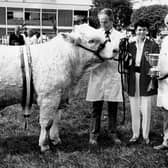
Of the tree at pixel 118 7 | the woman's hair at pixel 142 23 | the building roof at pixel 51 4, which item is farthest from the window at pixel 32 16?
the woman's hair at pixel 142 23

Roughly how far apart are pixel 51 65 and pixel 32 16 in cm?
6223

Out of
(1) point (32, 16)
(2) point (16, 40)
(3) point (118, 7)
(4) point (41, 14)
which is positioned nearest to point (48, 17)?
(4) point (41, 14)

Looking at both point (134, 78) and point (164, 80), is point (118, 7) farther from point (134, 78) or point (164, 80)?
point (164, 80)

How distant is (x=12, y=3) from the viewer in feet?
217

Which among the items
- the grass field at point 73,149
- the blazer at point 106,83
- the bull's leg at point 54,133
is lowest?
the grass field at point 73,149

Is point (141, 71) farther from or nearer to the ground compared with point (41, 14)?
nearer to the ground

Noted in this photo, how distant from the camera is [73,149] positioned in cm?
529

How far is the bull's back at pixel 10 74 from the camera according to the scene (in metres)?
4.56

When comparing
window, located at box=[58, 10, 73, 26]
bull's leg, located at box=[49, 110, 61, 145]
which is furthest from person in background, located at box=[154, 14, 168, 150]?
window, located at box=[58, 10, 73, 26]

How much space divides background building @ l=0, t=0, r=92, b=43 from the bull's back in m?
57.3

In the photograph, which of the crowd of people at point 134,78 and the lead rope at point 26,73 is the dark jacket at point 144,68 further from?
the lead rope at point 26,73

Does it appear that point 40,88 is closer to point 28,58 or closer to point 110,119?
point 28,58

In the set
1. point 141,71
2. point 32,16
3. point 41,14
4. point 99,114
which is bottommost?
point 99,114

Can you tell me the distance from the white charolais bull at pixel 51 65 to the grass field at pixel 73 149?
48 centimetres
